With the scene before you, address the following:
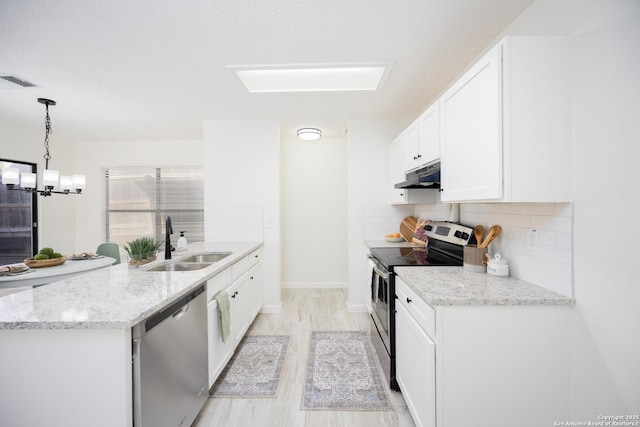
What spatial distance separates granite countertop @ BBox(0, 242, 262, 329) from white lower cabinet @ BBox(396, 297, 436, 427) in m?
1.27

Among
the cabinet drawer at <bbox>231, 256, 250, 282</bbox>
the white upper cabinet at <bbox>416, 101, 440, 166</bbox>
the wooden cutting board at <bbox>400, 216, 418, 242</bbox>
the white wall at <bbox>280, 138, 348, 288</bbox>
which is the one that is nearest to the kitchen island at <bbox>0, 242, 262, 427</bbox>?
the cabinet drawer at <bbox>231, 256, 250, 282</bbox>

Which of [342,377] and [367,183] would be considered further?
[367,183]

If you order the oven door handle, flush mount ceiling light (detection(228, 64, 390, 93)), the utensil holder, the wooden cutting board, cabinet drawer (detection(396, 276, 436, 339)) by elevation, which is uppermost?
flush mount ceiling light (detection(228, 64, 390, 93))

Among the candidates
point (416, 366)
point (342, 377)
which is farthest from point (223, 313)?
point (416, 366)

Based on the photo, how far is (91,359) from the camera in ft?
3.51

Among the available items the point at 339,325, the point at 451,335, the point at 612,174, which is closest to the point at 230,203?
the point at 339,325

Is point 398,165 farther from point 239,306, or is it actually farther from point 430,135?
point 239,306

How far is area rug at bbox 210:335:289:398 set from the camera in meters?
1.95

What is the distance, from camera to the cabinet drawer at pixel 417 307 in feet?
4.40

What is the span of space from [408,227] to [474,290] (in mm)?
1958

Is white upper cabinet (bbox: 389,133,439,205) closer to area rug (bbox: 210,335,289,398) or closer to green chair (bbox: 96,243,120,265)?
area rug (bbox: 210,335,289,398)

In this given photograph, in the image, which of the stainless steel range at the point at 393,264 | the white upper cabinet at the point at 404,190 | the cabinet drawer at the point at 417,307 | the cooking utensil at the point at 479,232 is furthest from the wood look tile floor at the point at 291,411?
the white upper cabinet at the point at 404,190

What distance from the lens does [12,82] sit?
2.37 m

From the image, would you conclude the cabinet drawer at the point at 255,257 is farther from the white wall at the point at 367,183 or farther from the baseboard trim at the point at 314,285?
the baseboard trim at the point at 314,285
